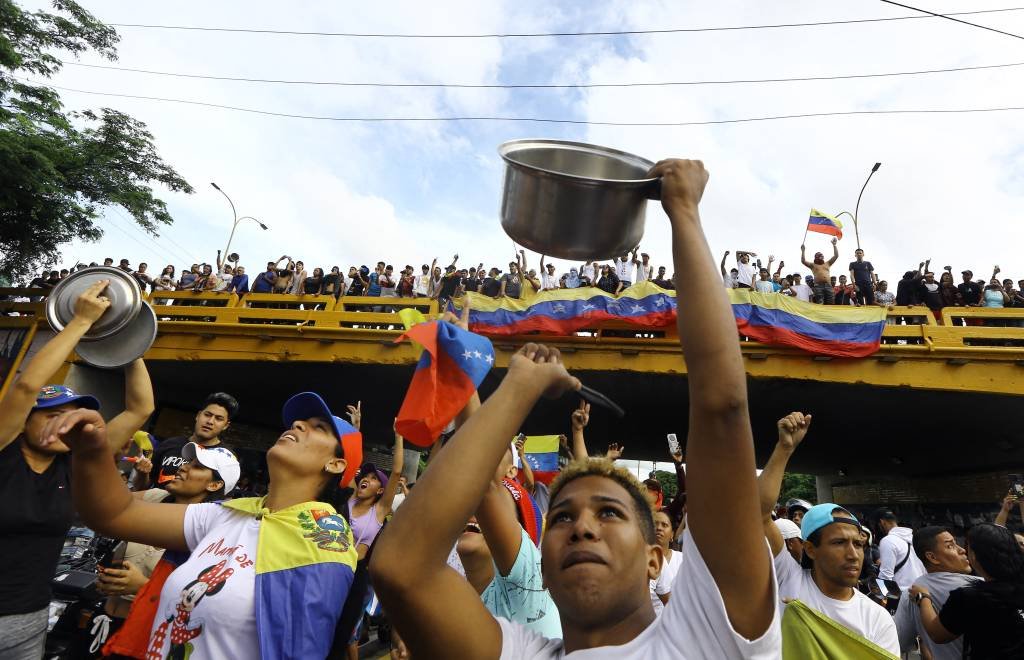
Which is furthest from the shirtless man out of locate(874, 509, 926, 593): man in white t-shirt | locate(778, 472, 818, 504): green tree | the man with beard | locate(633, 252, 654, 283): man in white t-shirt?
locate(778, 472, 818, 504): green tree

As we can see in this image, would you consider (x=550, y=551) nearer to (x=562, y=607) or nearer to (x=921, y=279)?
(x=562, y=607)

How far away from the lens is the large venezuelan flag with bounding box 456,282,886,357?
10148 mm

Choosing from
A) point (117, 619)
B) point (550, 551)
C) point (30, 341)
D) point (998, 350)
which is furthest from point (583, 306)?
point (30, 341)

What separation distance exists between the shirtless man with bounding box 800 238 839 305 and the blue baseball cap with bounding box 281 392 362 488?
37.7ft

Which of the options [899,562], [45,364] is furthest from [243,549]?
[899,562]

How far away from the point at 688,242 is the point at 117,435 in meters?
2.64

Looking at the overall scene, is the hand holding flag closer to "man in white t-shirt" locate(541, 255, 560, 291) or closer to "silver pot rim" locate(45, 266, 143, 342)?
"silver pot rim" locate(45, 266, 143, 342)

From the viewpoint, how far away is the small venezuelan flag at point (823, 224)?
38.7 ft

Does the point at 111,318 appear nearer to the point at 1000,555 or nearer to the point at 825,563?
the point at 825,563

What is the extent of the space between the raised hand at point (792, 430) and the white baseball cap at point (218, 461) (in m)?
2.87

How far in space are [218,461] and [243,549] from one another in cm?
134

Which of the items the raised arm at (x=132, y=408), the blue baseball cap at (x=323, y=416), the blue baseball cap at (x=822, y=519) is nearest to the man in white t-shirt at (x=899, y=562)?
the blue baseball cap at (x=822, y=519)

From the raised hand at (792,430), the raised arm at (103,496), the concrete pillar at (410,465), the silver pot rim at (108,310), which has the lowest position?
the concrete pillar at (410,465)

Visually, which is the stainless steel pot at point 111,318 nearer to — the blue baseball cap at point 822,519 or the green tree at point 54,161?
the blue baseball cap at point 822,519
